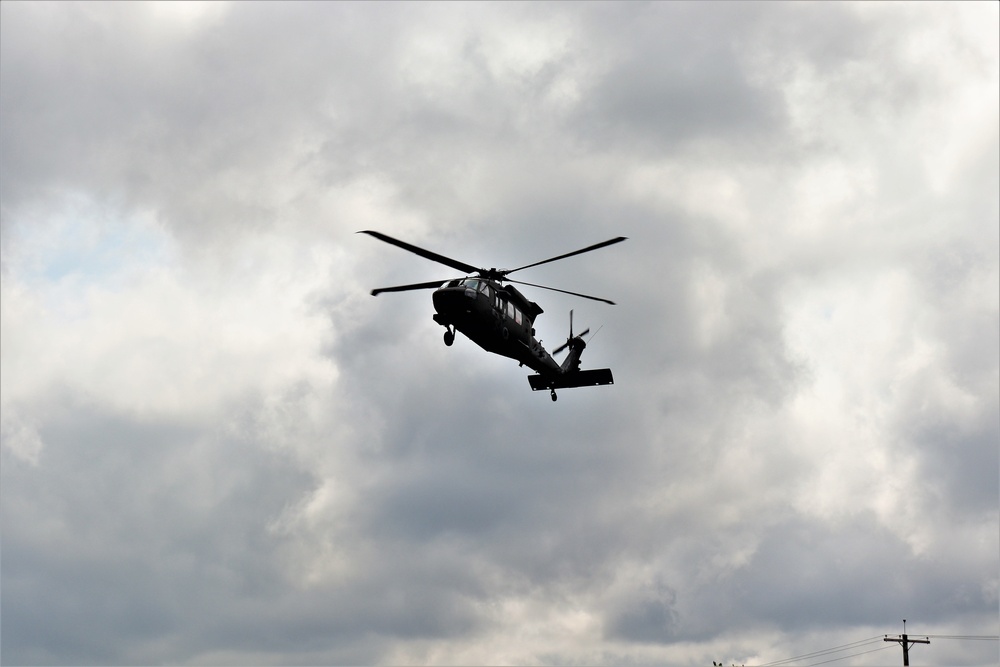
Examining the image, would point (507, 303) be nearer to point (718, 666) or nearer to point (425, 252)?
point (425, 252)

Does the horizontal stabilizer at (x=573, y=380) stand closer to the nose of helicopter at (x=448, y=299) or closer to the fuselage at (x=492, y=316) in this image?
the fuselage at (x=492, y=316)

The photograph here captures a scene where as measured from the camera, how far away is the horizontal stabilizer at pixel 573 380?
64688 millimetres

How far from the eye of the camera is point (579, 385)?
6531 cm

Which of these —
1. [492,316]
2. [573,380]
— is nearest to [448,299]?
[492,316]

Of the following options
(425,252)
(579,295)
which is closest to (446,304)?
(425,252)

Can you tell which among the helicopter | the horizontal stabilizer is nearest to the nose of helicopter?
the helicopter

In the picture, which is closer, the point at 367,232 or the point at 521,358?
the point at 367,232

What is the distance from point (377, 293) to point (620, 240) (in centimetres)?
1302

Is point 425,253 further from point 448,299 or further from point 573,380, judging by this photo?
point 573,380

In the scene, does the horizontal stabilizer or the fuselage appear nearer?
the fuselage

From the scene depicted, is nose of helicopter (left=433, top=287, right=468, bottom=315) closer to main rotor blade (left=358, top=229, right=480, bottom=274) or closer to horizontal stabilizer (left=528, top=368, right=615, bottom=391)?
main rotor blade (left=358, top=229, right=480, bottom=274)

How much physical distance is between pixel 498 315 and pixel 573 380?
31.5 feet

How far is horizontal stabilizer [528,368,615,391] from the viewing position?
64.7 m

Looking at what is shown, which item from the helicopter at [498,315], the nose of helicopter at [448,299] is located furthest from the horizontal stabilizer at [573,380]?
the nose of helicopter at [448,299]
